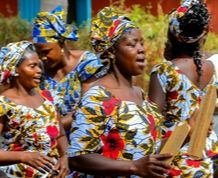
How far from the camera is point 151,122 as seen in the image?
4801 mm

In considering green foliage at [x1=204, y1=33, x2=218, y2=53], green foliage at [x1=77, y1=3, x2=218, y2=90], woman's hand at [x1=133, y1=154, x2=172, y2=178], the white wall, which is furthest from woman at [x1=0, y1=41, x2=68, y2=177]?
green foliage at [x1=204, y1=33, x2=218, y2=53]

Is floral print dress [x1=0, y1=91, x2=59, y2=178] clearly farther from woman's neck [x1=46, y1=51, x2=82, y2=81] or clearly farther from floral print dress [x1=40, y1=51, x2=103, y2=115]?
woman's neck [x1=46, y1=51, x2=82, y2=81]

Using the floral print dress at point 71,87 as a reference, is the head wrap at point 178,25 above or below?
above

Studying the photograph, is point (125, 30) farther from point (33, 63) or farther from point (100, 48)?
point (33, 63)

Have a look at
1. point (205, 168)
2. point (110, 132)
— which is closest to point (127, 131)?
point (110, 132)

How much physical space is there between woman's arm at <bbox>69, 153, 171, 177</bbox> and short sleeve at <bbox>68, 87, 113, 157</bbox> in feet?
0.16

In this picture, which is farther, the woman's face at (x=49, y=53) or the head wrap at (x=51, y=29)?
the head wrap at (x=51, y=29)

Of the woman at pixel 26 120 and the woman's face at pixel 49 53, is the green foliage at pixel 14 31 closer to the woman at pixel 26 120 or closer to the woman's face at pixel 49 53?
the woman's face at pixel 49 53

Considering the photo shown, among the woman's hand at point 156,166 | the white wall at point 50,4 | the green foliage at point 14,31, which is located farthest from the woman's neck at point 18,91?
the green foliage at point 14,31

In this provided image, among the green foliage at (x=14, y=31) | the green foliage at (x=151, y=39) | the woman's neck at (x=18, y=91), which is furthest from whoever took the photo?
the green foliage at (x=14, y=31)

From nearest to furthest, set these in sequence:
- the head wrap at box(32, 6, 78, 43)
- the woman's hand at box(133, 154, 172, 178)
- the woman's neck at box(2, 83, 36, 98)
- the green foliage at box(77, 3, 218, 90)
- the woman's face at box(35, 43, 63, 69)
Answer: the woman's hand at box(133, 154, 172, 178), the woman's neck at box(2, 83, 36, 98), the woman's face at box(35, 43, 63, 69), the head wrap at box(32, 6, 78, 43), the green foliage at box(77, 3, 218, 90)

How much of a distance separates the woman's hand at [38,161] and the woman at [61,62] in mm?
881

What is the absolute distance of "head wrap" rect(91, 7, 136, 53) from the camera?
4871 millimetres

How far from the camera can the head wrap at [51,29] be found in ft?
22.9
